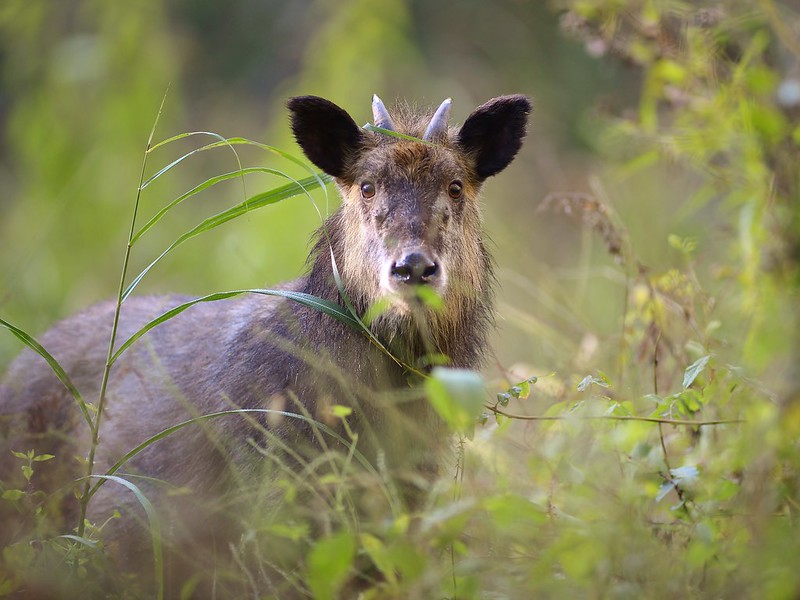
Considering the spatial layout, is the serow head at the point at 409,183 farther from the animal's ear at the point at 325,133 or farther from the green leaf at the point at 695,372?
the green leaf at the point at 695,372

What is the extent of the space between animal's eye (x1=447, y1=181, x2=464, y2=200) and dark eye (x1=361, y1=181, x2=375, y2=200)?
42cm

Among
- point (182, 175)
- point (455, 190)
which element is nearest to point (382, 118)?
point (455, 190)

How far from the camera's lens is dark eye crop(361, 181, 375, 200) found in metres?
5.13

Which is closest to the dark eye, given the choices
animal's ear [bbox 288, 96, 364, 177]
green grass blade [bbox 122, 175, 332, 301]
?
animal's ear [bbox 288, 96, 364, 177]

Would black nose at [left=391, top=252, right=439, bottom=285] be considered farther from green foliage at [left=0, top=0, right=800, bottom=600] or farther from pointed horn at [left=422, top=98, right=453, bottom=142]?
pointed horn at [left=422, top=98, right=453, bottom=142]

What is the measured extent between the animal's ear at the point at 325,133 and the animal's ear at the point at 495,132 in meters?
0.66

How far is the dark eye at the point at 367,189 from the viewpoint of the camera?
5.13 m

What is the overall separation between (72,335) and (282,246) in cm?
414

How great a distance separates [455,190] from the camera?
521cm

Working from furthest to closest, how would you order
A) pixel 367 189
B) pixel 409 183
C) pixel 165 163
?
pixel 165 163 < pixel 367 189 < pixel 409 183

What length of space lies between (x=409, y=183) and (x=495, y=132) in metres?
0.82

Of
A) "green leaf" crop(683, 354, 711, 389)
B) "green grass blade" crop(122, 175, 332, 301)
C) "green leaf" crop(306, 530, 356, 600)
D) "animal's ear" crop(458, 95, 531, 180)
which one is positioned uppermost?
"animal's ear" crop(458, 95, 531, 180)

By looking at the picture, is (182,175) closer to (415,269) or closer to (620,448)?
(415,269)

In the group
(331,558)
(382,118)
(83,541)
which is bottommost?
(83,541)
